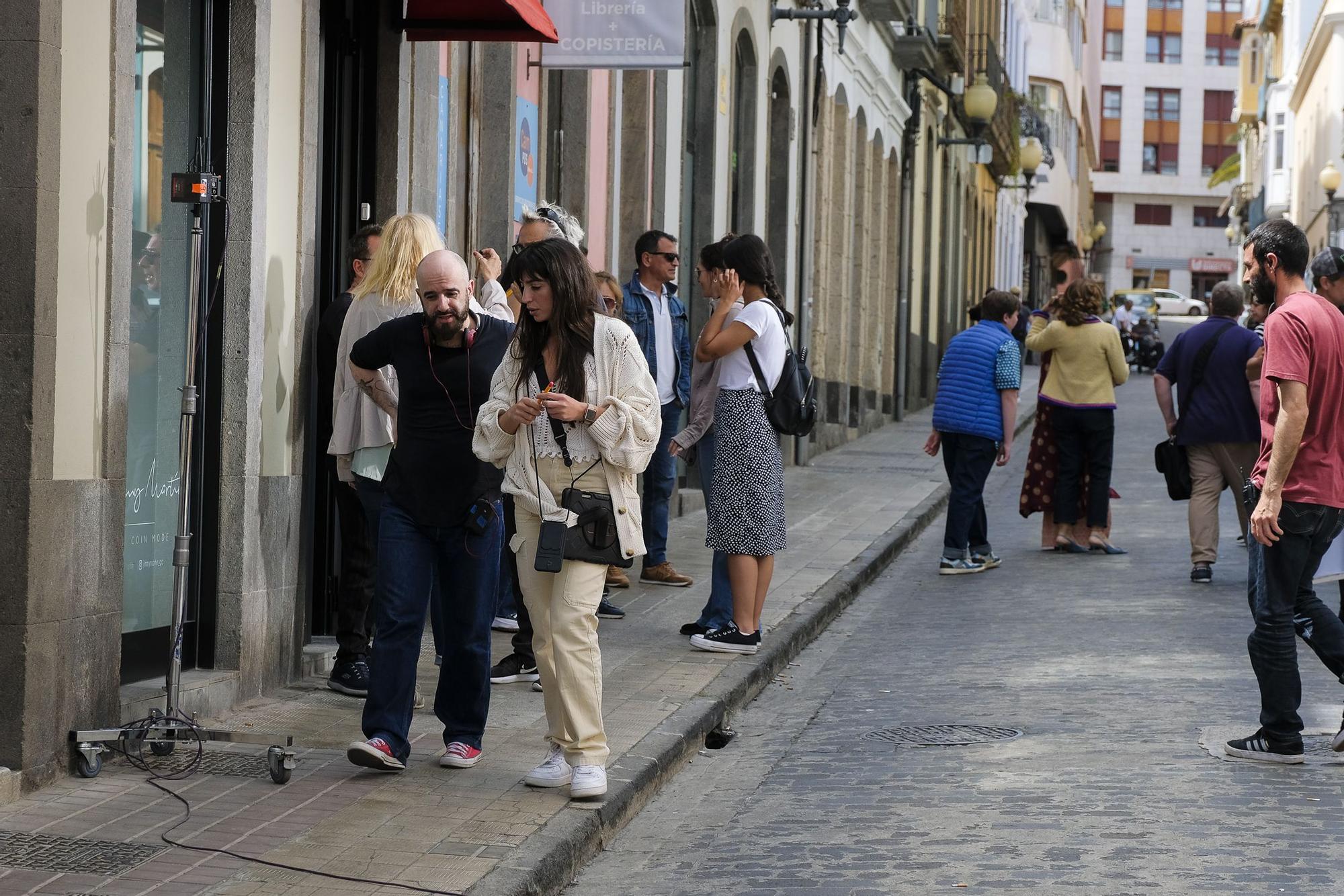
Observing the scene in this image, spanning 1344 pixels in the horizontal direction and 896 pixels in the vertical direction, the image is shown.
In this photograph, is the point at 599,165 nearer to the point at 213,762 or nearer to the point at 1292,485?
the point at 1292,485

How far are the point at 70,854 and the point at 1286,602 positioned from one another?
4.28 metres

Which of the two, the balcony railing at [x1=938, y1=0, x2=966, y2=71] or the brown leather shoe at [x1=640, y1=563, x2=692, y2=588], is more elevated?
the balcony railing at [x1=938, y1=0, x2=966, y2=71]

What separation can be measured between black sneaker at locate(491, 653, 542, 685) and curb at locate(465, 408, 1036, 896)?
80 centimetres

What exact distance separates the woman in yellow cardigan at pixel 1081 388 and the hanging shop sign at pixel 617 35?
3852 mm

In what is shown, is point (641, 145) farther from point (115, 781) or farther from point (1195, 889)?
point (1195, 889)

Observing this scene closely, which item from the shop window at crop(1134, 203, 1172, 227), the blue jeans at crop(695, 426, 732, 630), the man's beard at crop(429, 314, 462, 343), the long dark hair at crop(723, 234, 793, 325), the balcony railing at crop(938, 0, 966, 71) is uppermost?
the shop window at crop(1134, 203, 1172, 227)

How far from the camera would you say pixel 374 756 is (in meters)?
6.67

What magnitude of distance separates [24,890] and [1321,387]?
4.67 metres

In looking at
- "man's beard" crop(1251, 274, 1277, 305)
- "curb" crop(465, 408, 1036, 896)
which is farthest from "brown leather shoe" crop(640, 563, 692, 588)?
"man's beard" crop(1251, 274, 1277, 305)

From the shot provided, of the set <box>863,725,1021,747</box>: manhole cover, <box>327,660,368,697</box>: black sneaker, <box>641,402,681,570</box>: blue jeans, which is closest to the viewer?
<box>863,725,1021,747</box>: manhole cover

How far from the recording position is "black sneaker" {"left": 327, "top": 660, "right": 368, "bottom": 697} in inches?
328

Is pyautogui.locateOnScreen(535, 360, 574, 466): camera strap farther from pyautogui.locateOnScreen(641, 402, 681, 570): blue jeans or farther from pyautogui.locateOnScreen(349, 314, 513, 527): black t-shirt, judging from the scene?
pyautogui.locateOnScreen(641, 402, 681, 570): blue jeans

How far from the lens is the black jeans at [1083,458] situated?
46.2 feet

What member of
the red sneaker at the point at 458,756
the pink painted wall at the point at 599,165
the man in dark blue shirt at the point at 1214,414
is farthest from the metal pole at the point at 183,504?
the man in dark blue shirt at the point at 1214,414
